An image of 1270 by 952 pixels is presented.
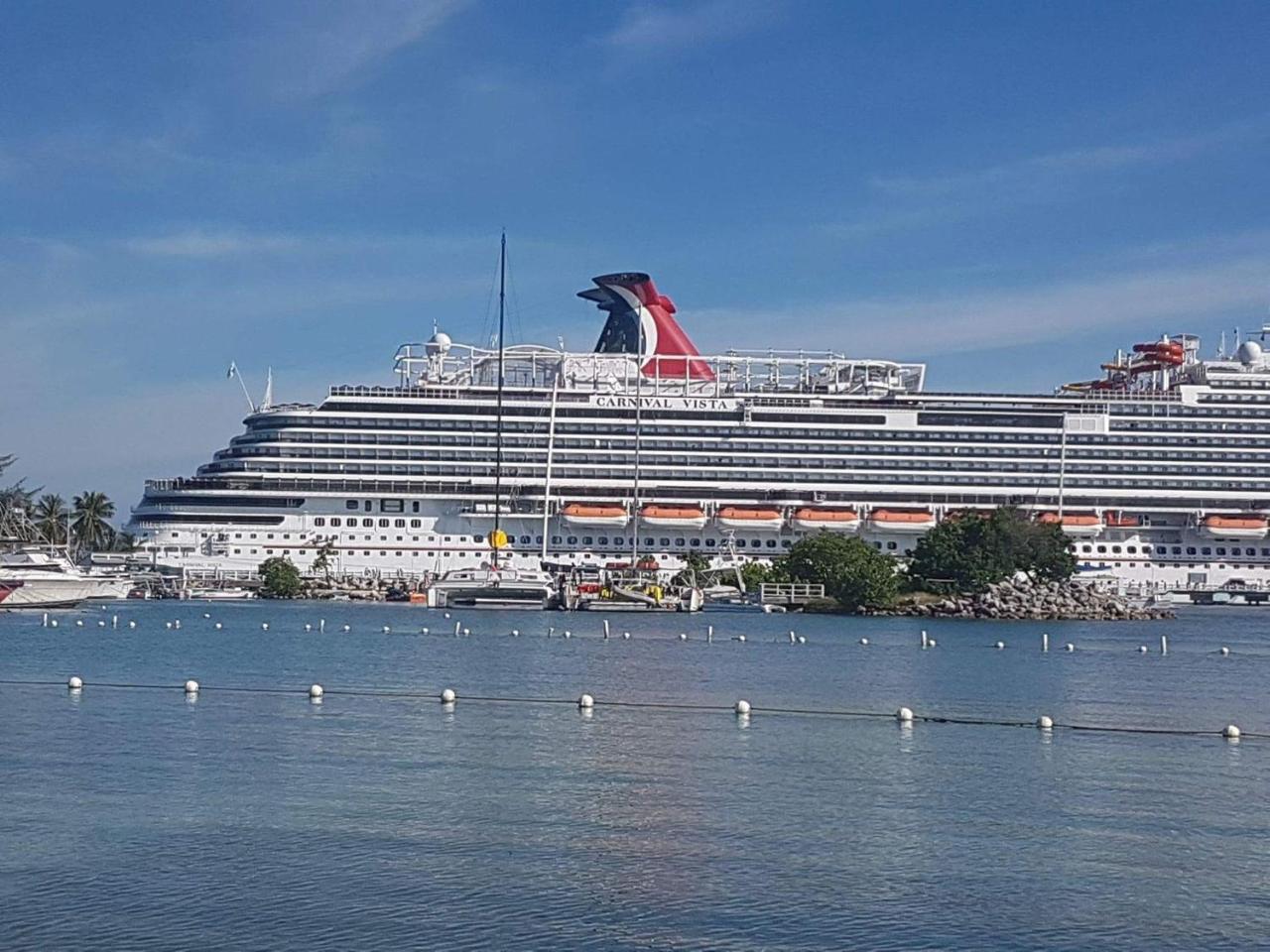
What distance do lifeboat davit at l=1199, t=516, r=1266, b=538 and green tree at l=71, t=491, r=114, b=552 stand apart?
280 feet

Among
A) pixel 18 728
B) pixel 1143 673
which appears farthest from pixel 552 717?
pixel 1143 673

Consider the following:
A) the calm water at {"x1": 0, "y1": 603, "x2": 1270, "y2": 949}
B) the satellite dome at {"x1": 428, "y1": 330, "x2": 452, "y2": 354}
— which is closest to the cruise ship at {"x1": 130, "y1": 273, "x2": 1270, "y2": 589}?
the satellite dome at {"x1": 428, "y1": 330, "x2": 452, "y2": 354}

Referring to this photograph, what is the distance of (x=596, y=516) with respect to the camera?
104062mm

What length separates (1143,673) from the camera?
52.4 meters

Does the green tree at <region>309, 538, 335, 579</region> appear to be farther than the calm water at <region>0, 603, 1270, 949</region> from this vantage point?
Yes

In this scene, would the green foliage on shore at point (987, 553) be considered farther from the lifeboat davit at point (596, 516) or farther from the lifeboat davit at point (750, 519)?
the lifeboat davit at point (596, 516)

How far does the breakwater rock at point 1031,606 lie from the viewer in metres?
88.9

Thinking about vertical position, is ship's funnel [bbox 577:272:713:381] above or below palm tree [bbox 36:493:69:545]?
above

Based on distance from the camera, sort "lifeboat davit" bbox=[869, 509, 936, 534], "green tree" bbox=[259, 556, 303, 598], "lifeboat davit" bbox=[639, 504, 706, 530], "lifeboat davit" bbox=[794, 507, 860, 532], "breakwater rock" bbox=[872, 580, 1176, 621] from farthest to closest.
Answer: "lifeboat davit" bbox=[869, 509, 936, 534] → "lifeboat davit" bbox=[794, 507, 860, 532] → "lifeboat davit" bbox=[639, 504, 706, 530] → "green tree" bbox=[259, 556, 303, 598] → "breakwater rock" bbox=[872, 580, 1176, 621]

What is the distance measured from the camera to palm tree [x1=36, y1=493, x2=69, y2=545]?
122 meters

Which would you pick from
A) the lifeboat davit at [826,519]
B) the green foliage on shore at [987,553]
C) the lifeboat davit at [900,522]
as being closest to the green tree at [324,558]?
the lifeboat davit at [826,519]

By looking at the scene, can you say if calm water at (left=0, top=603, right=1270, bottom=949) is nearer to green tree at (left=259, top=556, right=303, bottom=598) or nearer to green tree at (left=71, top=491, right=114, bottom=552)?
green tree at (left=259, top=556, right=303, bottom=598)

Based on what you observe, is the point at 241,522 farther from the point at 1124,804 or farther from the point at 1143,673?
the point at 1124,804

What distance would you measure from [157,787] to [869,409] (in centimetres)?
8845
